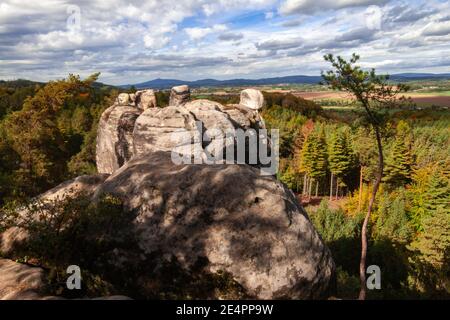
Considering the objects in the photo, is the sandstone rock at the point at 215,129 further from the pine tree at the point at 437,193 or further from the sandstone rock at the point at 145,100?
the pine tree at the point at 437,193

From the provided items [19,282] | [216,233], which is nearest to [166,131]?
[216,233]

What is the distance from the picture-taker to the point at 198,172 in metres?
12.4

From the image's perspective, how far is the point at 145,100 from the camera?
30.7 m

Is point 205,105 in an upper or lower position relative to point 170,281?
upper

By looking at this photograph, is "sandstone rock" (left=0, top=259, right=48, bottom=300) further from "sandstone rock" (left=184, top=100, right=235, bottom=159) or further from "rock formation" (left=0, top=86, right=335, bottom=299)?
"sandstone rock" (left=184, top=100, right=235, bottom=159)

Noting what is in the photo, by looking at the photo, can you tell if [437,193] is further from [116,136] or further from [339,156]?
[116,136]

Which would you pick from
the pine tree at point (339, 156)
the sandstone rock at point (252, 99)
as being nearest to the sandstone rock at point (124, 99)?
the sandstone rock at point (252, 99)

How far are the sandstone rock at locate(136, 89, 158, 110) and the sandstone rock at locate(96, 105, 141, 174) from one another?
4.43 ft

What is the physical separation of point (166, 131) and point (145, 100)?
7.87 meters

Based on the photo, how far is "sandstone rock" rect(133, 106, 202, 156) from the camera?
2397 cm

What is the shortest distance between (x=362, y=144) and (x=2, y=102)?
246 feet
